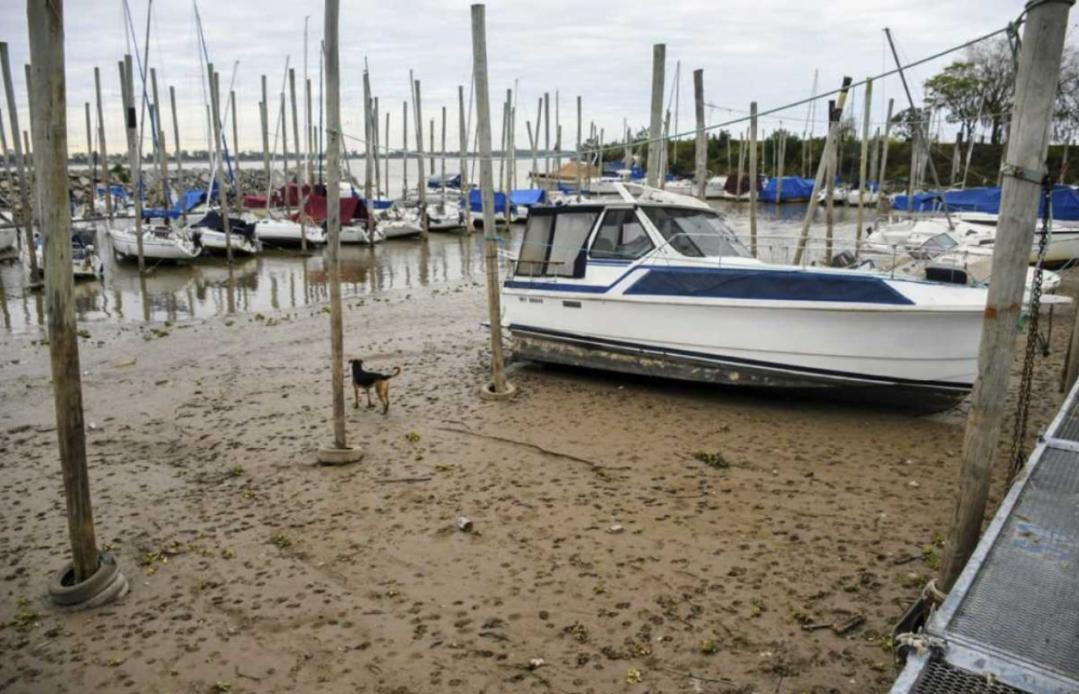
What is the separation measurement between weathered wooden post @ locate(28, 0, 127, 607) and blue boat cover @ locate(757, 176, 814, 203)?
5409 cm

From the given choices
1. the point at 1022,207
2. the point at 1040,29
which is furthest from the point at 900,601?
the point at 1040,29

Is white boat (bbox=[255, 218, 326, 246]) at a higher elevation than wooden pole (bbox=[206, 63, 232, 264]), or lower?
lower

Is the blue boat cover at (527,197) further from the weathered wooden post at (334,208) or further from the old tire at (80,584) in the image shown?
the old tire at (80,584)

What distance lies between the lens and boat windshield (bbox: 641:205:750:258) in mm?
10211

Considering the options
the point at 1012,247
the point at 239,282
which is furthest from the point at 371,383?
the point at 239,282

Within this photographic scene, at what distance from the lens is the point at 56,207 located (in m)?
4.71

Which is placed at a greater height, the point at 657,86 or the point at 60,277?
the point at 657,86

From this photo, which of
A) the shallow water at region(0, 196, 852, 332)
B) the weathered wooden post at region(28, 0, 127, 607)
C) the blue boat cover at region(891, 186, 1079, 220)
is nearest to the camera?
the weathered wooden post at region(28, 0, 127, 607)

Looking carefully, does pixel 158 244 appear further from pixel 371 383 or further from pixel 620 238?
pixel 620 238

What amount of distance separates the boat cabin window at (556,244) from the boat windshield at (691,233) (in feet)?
3.07

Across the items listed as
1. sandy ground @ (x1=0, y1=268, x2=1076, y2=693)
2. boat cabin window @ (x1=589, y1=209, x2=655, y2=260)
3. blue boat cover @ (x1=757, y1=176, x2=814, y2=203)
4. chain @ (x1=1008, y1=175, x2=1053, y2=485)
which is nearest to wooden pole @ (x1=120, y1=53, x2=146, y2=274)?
sandy ground @ (x1=0, y1=268, x2=1076, y2=693)

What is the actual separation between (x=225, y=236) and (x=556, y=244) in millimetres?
20118

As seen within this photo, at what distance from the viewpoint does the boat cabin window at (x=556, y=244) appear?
10.7 meters

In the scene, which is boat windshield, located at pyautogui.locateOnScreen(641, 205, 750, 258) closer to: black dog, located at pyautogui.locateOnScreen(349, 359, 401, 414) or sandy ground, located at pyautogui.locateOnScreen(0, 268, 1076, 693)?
sandy ground, located at pyautogui.locateOnScreen(0, 268, 1076, 693)
